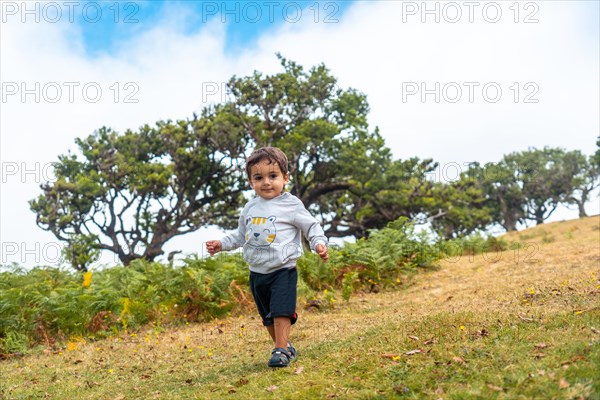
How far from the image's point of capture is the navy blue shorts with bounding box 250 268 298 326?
5.00m

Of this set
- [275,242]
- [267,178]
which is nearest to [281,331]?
[275,242]

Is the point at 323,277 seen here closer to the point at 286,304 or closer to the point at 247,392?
the point at 286,304

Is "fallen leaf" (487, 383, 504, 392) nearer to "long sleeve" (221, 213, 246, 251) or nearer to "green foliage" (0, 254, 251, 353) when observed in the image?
"long sleeve" (221, 213, 246, 251)

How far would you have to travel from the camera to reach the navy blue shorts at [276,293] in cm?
500

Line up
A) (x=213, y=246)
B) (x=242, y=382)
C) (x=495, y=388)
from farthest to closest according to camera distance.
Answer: (x=213, y=246)
(x=242, y=382)
(x=495, y=388)

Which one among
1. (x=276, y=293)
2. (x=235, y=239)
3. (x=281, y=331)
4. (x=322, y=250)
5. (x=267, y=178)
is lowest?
(x=281, y=331)

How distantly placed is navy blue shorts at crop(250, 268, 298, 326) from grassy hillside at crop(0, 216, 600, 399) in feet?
1.53

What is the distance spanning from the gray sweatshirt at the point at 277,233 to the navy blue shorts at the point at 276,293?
0.06 metres

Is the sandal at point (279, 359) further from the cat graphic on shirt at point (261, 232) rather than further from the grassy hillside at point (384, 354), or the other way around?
the cat graphic on shirt at point (261, 232)

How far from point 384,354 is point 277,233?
53.0 inches

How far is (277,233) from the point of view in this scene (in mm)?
5133

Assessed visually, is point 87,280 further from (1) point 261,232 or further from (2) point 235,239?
(1) point 261,232

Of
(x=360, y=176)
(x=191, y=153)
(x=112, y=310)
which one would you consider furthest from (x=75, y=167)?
(x=112, y=310)

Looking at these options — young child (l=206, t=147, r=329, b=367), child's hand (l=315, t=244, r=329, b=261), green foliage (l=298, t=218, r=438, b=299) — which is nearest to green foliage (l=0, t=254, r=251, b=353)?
green foliage (l=298, t=218, r=438, b=299)
